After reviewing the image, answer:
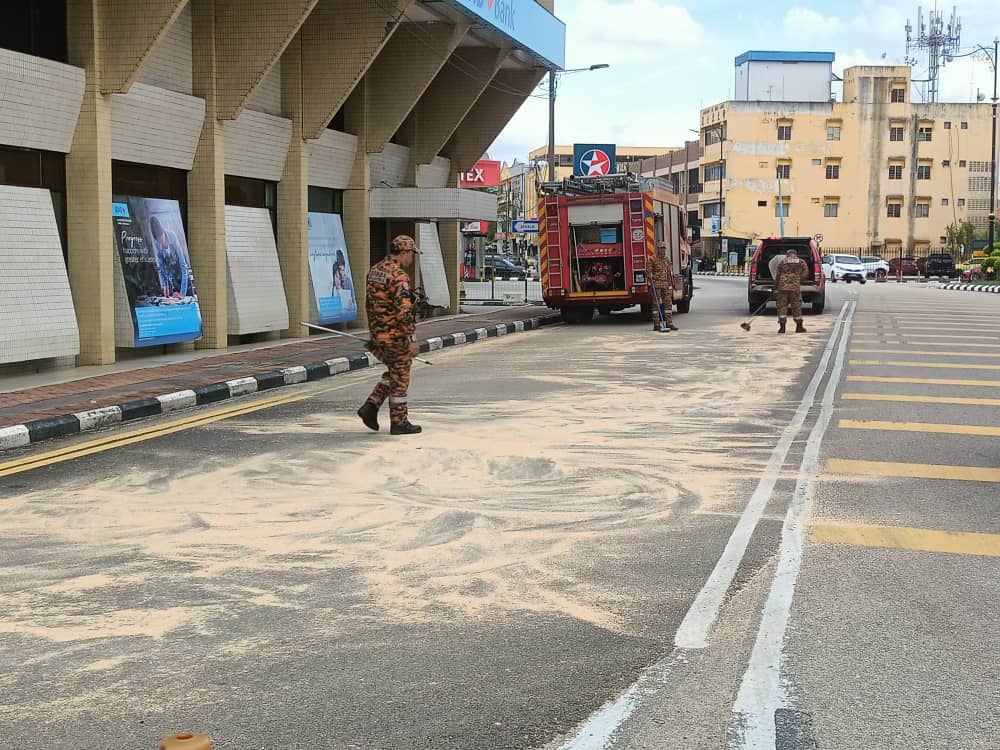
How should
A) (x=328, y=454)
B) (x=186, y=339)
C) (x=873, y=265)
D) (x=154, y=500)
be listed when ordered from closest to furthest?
1. (x=154, y=500)
2. (x=328, y=454)
3. (x=186, y=339)
4. (x=873, y=265)

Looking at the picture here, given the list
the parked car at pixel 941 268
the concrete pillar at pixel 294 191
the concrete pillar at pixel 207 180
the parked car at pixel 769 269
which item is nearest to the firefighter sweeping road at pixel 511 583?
the concrete pillar at pixel 207 180

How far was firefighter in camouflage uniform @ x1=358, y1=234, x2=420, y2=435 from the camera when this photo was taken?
34.7ft

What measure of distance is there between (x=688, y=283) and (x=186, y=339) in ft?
60.2

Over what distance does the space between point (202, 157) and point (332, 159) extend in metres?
5.67

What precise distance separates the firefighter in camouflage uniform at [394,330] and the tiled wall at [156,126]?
771 centimetres

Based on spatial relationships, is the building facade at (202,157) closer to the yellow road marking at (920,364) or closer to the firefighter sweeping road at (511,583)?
the firefighter sweeping road at (511,583)

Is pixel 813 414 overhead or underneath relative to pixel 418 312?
underneath

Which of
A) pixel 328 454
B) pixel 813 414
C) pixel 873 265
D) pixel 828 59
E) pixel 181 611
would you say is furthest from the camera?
pixel 828 59

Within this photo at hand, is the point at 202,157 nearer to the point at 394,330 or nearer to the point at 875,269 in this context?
the point at 394,330

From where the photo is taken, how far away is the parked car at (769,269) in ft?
98.8

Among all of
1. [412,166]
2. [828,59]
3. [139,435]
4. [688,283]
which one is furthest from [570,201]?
[828,59]

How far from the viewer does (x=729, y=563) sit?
605 cm

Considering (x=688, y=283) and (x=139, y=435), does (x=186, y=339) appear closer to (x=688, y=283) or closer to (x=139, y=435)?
(x=139, y=435)

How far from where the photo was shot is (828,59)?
97.9m
